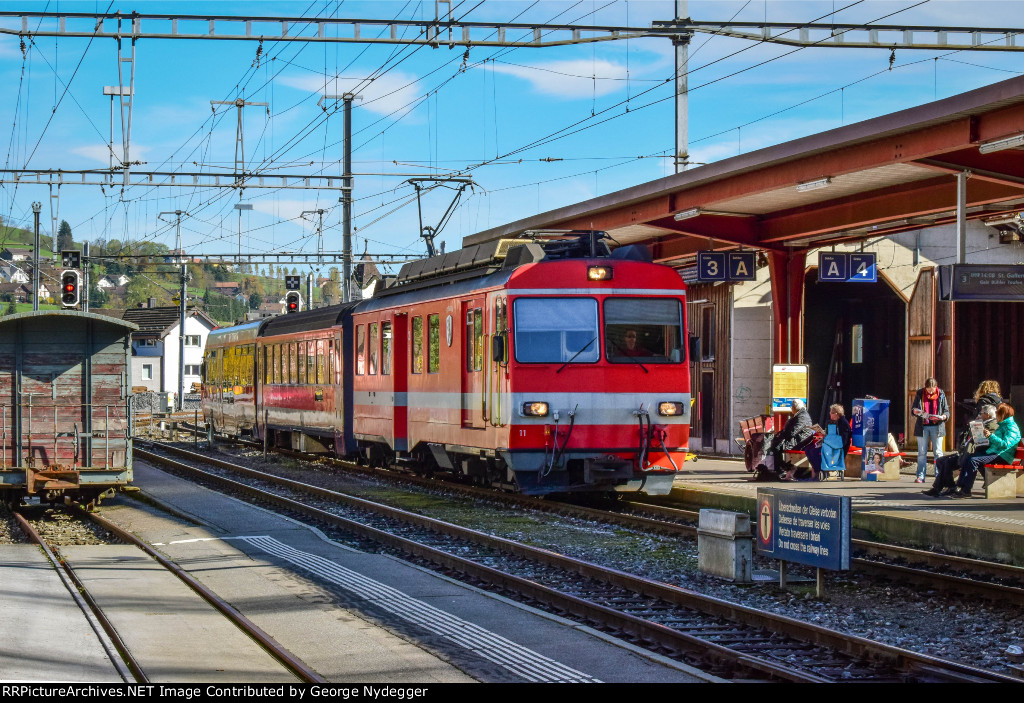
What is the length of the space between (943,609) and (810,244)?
40.2 feet

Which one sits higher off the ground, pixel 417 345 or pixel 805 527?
pixel 417 345

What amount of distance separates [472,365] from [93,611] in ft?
27.2

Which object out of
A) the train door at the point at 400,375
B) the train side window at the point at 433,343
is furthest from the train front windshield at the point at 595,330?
the train door at the point at 400,375

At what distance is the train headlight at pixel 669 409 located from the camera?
16188 millimetres

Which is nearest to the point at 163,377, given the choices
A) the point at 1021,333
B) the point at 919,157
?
the point at 1021,333

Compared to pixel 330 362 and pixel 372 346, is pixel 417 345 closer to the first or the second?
pixel 372 346

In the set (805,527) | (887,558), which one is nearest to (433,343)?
(887,558)

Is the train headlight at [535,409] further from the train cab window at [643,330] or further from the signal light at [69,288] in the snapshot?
the signal light at [69,288]

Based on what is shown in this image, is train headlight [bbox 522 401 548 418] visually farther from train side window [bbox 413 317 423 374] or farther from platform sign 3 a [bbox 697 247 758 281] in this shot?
platform sign 3 a [bbox 697 247 758 281]

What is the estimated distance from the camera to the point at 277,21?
734 inches

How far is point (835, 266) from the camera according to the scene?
2083 centimetres

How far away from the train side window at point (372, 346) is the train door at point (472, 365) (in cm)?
455

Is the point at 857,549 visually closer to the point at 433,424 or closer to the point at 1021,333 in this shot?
the point at 433,424

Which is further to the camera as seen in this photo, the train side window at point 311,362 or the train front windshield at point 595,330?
the train side window at point 311,362
